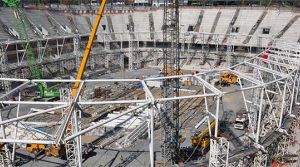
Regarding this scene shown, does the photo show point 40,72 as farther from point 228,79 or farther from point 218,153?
point 218,153

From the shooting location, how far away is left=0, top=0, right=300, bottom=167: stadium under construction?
25.3 metres

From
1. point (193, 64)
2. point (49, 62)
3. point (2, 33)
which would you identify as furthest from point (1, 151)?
point (193, 64)

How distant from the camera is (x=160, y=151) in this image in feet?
98.5

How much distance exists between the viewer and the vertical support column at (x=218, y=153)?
22828 millimetres

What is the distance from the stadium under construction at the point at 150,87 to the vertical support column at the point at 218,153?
0.07m

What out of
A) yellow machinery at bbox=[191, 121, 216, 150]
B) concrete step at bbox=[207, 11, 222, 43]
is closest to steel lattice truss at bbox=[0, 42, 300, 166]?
yellow machinery at bbox=[191, 121, 216, 150]

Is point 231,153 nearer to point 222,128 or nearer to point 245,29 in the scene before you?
point 222,128

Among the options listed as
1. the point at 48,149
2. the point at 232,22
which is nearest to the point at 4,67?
the point at 48,149

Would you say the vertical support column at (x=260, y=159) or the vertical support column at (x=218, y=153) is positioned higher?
the vertical support column at (x=218, y=153)

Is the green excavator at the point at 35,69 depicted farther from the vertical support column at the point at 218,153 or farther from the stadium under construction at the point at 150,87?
the vertical support column at the point at 218,153

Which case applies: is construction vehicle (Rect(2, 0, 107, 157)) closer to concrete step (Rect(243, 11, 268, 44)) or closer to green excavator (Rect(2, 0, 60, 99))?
green excavator (Rect(2, 0, 60, 99))

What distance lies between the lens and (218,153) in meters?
23.2

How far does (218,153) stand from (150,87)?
30802 mm

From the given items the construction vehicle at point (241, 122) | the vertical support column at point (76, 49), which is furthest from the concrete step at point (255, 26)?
the vertical support column at point (76, 49)
